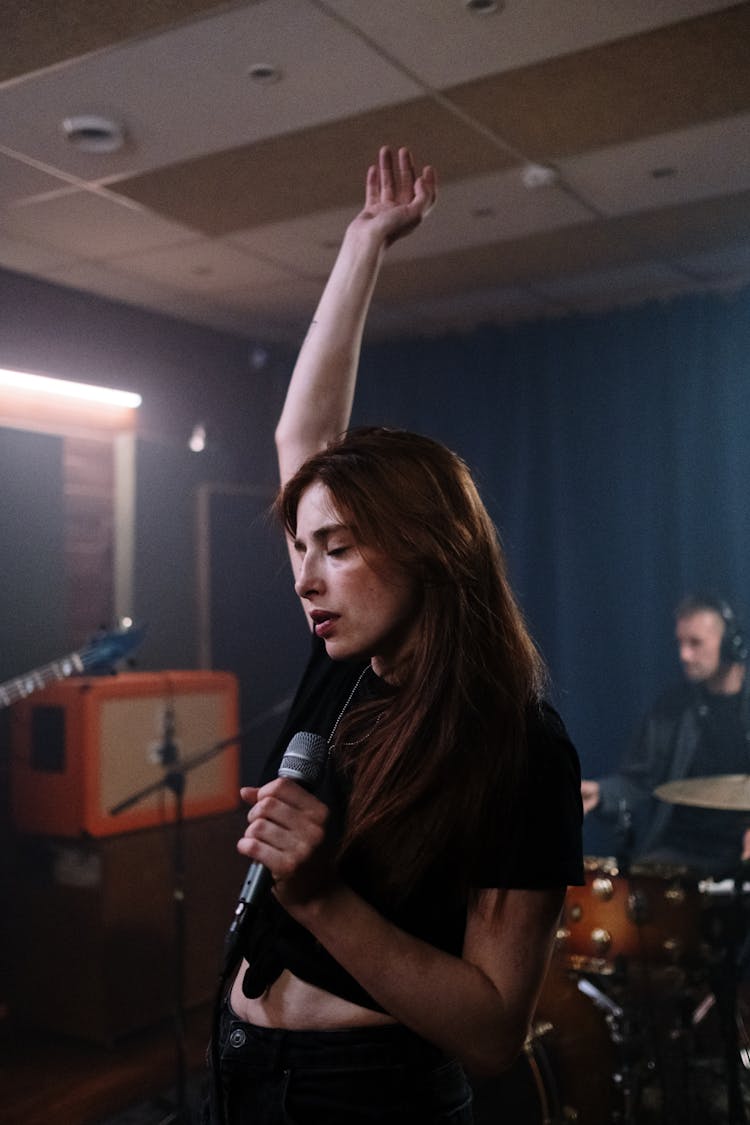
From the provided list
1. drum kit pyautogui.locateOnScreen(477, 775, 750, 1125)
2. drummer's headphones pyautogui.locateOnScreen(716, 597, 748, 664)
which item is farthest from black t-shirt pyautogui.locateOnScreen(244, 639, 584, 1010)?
drummer's headphones pyautogui.locateOnScreen(716, 597, 748, 664)

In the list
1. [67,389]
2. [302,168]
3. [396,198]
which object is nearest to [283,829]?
[396,198]

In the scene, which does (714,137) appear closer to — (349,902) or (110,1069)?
(349,902)

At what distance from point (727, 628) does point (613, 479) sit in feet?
2.71

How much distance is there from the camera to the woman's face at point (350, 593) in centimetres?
101

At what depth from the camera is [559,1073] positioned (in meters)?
2.52

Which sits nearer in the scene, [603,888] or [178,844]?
[603,888]

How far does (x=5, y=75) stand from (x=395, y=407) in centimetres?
277

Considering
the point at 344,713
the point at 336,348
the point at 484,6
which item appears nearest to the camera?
the point at 344,713

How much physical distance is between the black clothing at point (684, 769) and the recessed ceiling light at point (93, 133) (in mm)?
2530

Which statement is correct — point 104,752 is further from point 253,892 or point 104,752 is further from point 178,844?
point 253,892

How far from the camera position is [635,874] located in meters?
2.80

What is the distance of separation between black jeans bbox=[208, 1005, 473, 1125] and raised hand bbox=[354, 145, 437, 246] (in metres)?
1.01

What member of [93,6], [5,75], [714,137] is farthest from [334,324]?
[714,137]

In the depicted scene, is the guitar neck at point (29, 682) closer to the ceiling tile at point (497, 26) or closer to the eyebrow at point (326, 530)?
the ceiling tile at point (497, 26)
